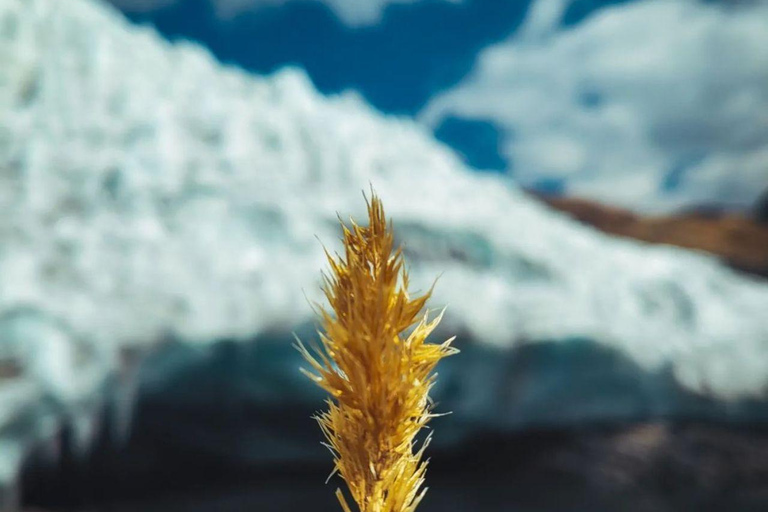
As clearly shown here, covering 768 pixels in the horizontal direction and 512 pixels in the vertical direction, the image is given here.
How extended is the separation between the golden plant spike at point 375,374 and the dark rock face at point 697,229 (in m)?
7.30

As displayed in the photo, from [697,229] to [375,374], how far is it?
8.04 meters

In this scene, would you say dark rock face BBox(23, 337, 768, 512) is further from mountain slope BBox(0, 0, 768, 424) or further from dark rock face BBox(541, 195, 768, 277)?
dark rock face BBox(541, 195, 768, 277)

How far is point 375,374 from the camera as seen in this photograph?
1.77 ft

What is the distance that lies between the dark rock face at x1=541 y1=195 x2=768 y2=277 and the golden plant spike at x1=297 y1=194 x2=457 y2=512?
7.30 metres

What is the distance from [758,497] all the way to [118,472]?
3.59 m

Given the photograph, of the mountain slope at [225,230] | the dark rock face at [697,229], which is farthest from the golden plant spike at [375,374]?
the dark rock face at [697,229]

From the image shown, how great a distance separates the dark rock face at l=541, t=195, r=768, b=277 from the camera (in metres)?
7.18

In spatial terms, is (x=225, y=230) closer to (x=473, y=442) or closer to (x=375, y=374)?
(x=473, y=442)

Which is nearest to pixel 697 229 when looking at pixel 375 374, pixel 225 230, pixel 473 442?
pixel 473 442

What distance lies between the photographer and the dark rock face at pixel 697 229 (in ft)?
23.6

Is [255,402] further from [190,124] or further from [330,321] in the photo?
[330,321]

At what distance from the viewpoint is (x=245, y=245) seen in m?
3.11

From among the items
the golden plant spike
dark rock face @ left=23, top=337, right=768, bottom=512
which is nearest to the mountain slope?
dark rock face @ left=23, top=337, right=768, bottom=512

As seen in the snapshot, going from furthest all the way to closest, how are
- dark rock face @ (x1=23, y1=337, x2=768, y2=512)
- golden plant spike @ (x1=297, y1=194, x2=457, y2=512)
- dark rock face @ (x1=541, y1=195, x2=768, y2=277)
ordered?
dark rock face @ (x1=541, y1=195, x2=768, y2=277)
dark rock face @ (x1=23, y1=337, x2=768, y2=512)
golden plant spike @ (x1=297, y1=194, x2=457, y2=512)
